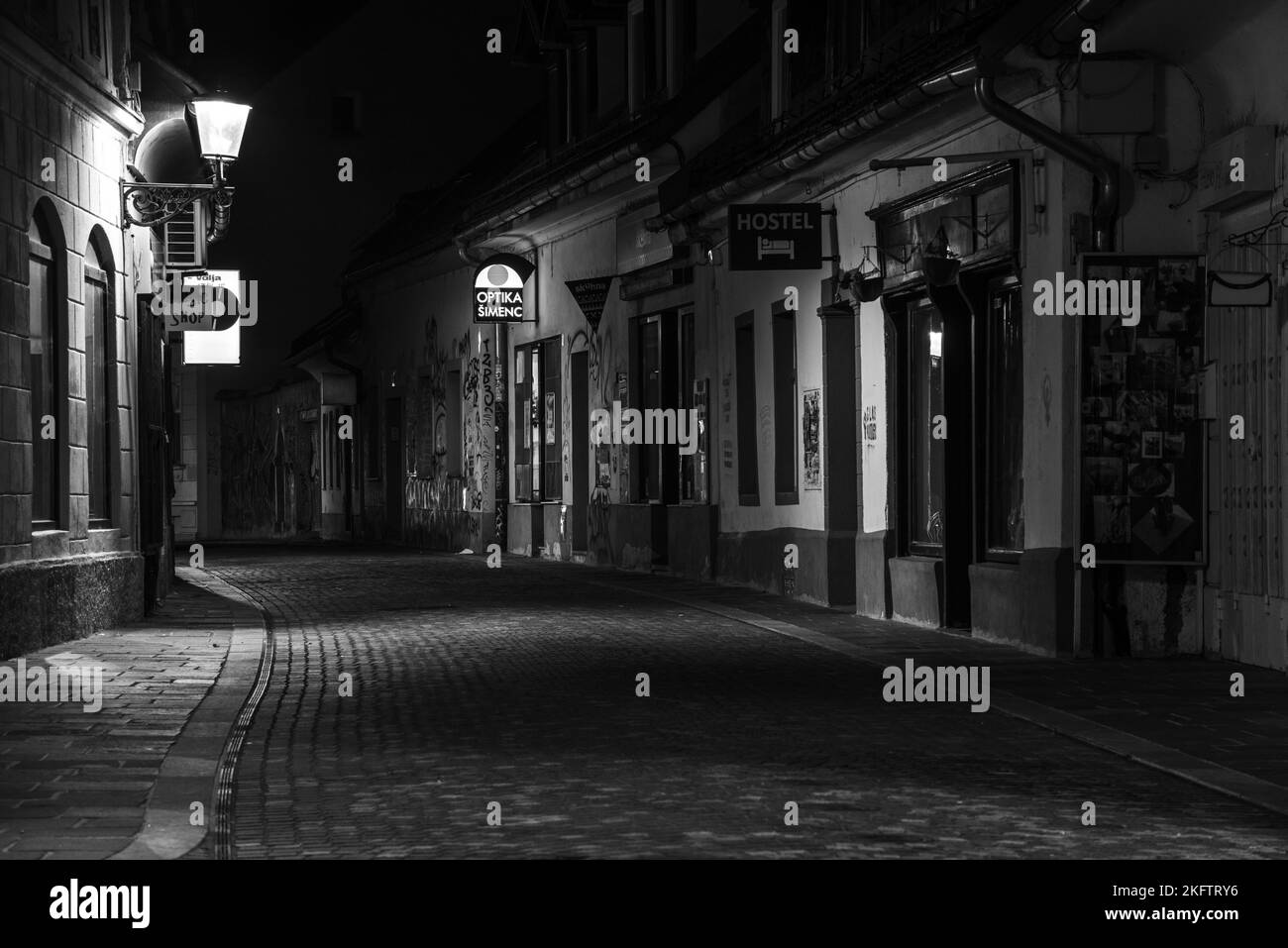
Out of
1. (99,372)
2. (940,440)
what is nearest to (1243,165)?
(940,440)

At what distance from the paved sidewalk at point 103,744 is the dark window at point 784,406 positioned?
7021 mm

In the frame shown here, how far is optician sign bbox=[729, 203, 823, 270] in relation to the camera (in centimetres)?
1869

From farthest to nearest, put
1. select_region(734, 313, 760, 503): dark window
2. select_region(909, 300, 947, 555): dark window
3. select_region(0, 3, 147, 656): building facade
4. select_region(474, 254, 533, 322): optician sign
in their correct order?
select_region(474, 254, 533, 322): optician sign < select_region(734, 313, 760, 503): dark window < select_region(909, 300, 947, 555): dark window < select_region(0, 3, 147, 656): building facade

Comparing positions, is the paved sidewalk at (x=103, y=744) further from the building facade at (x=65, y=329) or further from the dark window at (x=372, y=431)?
the dark window at (x=372, y=431)

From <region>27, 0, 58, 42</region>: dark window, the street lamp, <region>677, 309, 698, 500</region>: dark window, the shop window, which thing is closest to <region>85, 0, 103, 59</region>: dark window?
the street lamp

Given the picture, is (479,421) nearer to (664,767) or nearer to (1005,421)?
(1005,421)

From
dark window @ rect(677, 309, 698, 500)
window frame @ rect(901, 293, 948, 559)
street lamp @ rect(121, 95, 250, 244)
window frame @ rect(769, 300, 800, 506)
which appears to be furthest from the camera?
dark window @ rect(677, 309, 698, 500)

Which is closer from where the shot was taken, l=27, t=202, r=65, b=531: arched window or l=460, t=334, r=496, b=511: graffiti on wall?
l=27, t=202, r=65, b=531: arched window

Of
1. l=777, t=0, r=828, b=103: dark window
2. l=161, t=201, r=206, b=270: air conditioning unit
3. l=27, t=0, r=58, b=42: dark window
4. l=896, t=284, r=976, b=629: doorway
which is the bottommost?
l=896, t=284, r=976, b=629: doorway

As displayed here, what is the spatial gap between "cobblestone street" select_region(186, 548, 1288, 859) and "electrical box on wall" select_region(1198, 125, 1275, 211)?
10.3ft

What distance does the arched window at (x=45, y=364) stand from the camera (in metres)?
15.3

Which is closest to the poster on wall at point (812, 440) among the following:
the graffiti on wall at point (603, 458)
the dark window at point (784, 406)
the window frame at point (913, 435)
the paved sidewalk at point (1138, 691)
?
the dark window at point (784, 406)

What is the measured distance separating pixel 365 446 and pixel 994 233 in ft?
94.0

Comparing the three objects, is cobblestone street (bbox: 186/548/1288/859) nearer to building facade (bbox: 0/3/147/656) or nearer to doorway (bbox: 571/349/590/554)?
building facade (bbox: 0/3/147/656)
